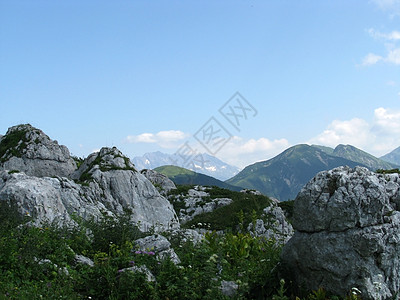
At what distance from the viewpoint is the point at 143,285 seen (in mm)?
8273

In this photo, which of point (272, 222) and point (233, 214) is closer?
point (272, 222)

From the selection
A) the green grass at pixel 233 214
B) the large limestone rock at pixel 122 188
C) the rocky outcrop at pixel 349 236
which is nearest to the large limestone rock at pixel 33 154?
the large limestone rock at pixel 122 188

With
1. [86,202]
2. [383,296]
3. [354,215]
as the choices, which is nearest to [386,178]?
[354,215]

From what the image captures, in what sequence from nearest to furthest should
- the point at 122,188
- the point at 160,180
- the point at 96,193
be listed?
the point at 96,193, the point at 122,188, the point at 160,180

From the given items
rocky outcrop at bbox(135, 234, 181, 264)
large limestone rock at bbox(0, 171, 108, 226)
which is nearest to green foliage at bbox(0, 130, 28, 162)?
large limestone rock at bbox(0, 171, 108, 226)

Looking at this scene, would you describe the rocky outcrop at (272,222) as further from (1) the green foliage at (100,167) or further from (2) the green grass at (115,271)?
(2) the green grass at (115,271)

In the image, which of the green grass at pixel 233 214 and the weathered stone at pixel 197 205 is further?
the weathered stone at pixel 197 205

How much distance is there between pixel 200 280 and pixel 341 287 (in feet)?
11.0

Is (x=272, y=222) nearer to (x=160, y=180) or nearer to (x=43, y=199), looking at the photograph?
(x=43, y=199)

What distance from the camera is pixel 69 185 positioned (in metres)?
19.6

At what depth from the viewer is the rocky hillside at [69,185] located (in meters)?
14.4

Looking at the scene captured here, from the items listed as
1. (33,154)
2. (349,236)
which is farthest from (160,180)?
(349,236)

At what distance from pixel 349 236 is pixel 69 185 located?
15.1m

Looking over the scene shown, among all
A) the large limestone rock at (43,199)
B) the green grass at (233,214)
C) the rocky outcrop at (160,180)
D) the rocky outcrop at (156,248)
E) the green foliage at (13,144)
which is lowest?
the green foliage at (13,144)
